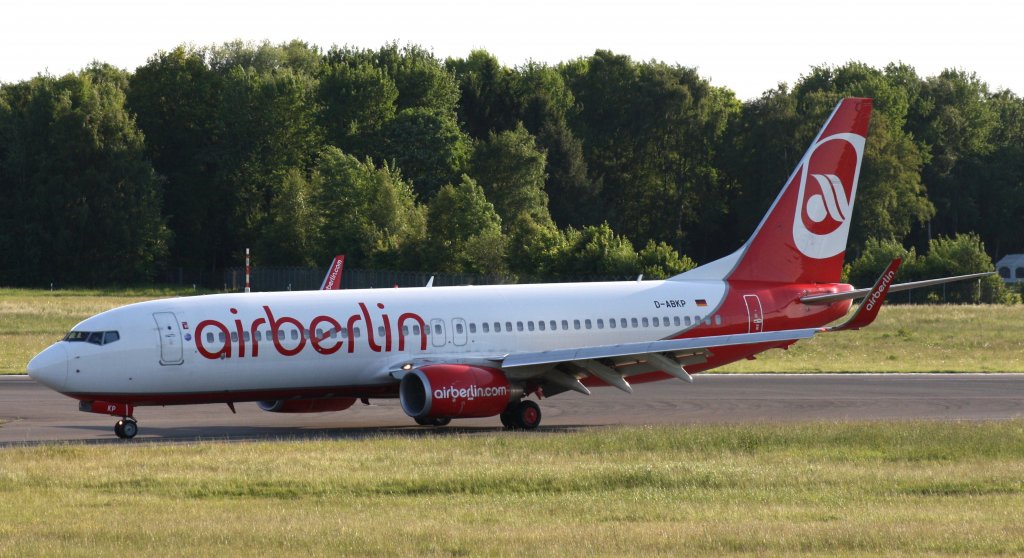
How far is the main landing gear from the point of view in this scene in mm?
33125

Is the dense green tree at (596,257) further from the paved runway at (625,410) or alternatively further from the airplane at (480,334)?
the airplane at (480,334)

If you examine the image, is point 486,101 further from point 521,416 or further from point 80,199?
point 521,416

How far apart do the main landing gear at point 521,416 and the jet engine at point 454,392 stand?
13.0 inches

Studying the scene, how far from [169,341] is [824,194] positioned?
18.0 meters

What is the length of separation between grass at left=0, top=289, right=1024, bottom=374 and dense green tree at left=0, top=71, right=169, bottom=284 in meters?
33.4

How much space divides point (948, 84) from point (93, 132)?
268ft

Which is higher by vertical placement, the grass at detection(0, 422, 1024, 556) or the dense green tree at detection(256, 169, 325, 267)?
the dense green tree at detection(256, 169, 325, 267)

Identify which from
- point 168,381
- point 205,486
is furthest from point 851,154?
point 205,486

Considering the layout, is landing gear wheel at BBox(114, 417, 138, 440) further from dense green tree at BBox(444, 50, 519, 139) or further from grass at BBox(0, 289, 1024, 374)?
dense green tree at BBox(444, 50, 519, 139)

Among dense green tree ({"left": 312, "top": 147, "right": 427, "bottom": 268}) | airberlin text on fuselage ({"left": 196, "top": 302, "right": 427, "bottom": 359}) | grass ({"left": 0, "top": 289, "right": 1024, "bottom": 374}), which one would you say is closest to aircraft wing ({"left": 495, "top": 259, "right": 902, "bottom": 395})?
airberlin text on fuselage ({"left": 196, "top": 302, "right": 427, "bottom": 359})

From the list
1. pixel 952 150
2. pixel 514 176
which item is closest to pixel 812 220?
pixel 514 176

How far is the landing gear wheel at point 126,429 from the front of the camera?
31.3 metres

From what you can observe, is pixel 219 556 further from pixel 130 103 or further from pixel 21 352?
pixel 130 103

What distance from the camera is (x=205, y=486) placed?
2234 cm
